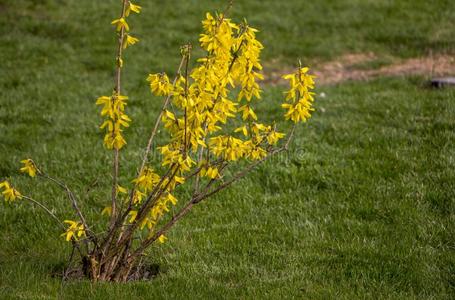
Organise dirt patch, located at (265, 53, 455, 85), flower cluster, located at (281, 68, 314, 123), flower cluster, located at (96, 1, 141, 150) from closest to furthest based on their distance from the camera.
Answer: flower cluster, located at (96, 1, 141, 150) < flower cluster, located at (281, 68, 314, 123) < dirt patch, located at (265, 53, 455, 85)

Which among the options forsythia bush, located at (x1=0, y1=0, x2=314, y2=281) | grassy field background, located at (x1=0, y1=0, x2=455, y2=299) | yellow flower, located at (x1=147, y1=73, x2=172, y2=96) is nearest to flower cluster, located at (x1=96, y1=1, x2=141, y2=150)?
forsythia bush, located at (x1=0, y1=0, x2=314, y2=281)

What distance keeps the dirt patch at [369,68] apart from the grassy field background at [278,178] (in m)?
0.28

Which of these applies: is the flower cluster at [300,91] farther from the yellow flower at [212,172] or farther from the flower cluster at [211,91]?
the yellow flower at [212,172]

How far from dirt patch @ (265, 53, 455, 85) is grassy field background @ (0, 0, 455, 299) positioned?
0.93ft

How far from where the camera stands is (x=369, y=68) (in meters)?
10.7

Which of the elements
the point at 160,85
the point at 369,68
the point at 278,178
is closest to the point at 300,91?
Answer: the point at 160,85

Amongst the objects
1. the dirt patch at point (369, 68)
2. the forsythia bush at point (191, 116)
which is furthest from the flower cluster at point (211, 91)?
the dirt patch at point (369, 68)

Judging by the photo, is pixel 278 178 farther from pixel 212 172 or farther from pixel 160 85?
pixel 160 85

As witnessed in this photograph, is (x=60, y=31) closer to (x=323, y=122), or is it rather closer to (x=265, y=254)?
(x=323, y=122)

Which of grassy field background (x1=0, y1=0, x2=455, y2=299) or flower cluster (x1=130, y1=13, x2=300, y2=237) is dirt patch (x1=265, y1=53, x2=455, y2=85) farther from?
flower cluster (x1=130, y1=13, x2=300, y2=237)

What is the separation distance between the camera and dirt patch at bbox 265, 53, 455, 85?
33.3 ft

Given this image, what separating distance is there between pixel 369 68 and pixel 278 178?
184 inches

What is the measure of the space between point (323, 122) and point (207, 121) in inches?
151

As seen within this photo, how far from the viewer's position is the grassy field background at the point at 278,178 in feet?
15.6
